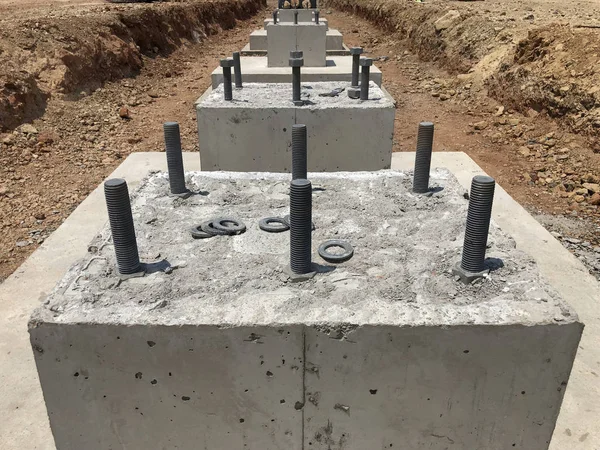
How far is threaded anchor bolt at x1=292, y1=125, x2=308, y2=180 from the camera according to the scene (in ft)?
11.5

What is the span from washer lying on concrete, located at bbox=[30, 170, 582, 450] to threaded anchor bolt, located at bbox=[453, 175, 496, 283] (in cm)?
9

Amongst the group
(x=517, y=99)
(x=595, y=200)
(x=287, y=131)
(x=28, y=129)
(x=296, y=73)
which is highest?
(x=296, y=73)

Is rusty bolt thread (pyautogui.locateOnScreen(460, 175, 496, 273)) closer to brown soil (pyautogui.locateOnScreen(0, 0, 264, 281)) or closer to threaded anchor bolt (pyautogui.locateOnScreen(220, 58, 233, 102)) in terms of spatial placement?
threaded anchor bolt (pyautogui.locateOnScreen(220, 58, 233, 102))

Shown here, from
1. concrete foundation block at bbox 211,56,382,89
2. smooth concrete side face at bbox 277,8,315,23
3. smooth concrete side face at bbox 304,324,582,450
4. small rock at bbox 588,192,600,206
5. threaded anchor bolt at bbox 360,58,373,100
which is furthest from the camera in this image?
smooth concrete side face at bbox 277,8,315,23

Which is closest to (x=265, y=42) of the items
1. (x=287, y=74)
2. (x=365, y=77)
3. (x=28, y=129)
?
(x=287, y=74)

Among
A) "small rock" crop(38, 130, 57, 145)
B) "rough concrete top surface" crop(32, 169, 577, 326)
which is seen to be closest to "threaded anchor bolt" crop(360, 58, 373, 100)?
"rough concrete top surface" crop(32, 169, 577, 326)

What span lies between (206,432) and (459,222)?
201 cm

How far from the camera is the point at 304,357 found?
236cm

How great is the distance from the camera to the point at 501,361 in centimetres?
234

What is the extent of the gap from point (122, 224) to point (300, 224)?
2.96 feet

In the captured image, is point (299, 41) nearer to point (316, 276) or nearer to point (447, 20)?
point (447, 20)

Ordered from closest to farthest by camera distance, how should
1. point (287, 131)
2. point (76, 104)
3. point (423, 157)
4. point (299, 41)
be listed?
1. point (423, 157)
2. point (287, 131)
3. point (76, 104)
4. point (299, 41)

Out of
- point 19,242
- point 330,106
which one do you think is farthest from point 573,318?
point 19,242

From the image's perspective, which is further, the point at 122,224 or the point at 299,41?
the point at 299,41
